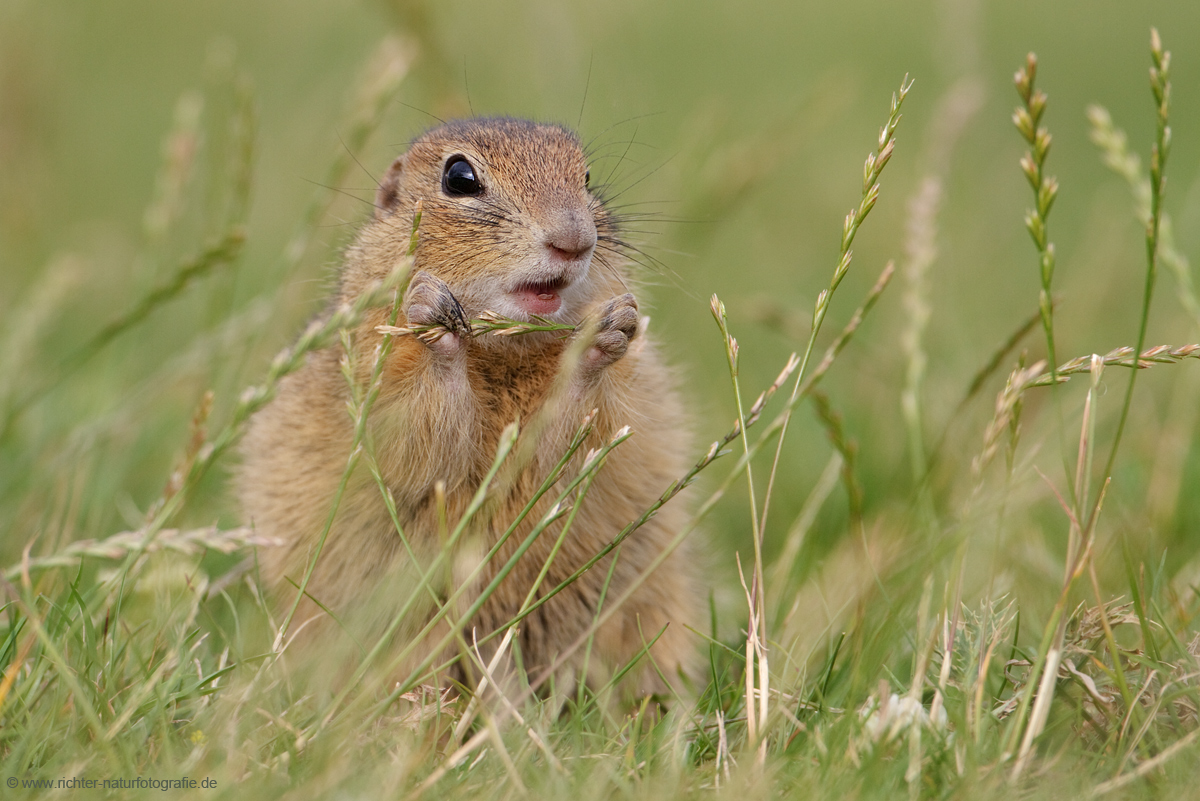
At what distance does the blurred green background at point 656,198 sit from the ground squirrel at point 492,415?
593 mm

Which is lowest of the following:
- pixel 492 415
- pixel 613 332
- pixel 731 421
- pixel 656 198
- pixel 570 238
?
pixel 731 421

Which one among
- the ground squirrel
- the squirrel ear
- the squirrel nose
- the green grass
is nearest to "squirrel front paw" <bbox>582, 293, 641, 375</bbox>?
the ground squirrel

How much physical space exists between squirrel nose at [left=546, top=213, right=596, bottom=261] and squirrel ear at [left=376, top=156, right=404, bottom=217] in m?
1.07

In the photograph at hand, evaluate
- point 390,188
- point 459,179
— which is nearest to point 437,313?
point 459,179

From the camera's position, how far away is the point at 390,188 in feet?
14.4

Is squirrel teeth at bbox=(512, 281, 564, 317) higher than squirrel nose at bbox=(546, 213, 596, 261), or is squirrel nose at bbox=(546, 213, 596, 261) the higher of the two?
squirrel nose at bbox=(546, 213, 596, 261)

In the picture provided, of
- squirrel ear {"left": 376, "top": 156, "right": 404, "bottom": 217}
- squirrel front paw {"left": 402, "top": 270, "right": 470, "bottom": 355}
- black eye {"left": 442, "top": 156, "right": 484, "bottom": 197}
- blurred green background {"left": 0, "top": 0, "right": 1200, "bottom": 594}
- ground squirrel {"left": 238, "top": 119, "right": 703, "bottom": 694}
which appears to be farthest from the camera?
blurred green background {"left": 0, "top": 0, "right": 1200, "bottom": 594}

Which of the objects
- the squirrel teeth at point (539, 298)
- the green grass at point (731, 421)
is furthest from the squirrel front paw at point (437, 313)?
the green grass at point (731, 421)

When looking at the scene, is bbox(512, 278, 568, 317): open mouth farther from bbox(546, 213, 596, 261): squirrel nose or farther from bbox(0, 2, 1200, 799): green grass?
bbox(0, 2, 1200, 799): green grass

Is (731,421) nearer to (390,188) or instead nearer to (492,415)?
(390,188)

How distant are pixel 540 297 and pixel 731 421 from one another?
2.86 meters

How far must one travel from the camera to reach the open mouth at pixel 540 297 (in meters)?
3.58

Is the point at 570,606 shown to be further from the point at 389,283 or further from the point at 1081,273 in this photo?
the point at 1081,273

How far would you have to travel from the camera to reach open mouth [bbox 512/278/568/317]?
358 cm
